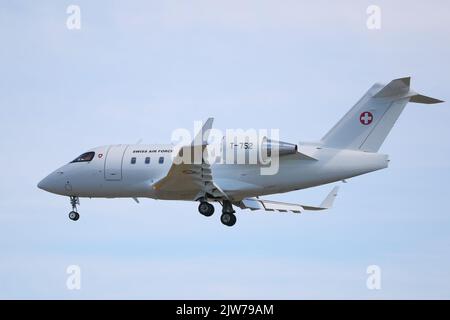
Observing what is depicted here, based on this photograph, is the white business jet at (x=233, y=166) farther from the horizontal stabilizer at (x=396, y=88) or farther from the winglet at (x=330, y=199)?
the winglet at (x=330, y=199)

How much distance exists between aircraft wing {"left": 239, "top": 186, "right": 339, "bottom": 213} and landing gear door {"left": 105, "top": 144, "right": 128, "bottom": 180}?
201 inches

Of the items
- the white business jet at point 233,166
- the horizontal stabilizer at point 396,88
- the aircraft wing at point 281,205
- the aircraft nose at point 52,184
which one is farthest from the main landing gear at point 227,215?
the horizontal stabilizer at point 396,88

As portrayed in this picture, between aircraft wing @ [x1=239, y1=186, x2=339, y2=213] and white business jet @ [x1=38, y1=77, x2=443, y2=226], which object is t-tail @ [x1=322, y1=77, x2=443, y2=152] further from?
aircraft wing @ [x1=239, y1=186, x2=339, y2=213]

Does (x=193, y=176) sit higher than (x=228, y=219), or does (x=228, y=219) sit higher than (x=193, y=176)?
(x=193, y=176)

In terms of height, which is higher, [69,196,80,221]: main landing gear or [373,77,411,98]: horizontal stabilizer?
[373,77,411,98]: horizontal stabilizer

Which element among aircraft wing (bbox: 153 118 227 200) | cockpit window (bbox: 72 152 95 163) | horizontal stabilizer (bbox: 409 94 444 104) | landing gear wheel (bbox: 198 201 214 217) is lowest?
landing gear wheel (bbox: 198 201 214 217)

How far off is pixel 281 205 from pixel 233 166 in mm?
4918

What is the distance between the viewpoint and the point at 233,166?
37969 mm

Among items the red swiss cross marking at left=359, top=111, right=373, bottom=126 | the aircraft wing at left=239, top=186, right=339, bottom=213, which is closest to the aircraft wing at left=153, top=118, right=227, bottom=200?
the aircraft wing at left=239, top=186, right=339, bottom=213

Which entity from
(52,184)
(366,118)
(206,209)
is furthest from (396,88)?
(52,184)

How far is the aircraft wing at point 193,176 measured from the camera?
35.4 meters

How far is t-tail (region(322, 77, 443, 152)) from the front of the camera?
118 feet

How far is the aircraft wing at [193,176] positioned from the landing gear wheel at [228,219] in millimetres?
1042

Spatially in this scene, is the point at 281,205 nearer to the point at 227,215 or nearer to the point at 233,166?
the point at 227,215
